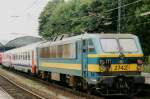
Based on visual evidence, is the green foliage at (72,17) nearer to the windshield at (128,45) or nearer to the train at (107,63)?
the train at (107,63)

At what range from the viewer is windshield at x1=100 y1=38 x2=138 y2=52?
65.2ft

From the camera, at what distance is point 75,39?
22.2 m

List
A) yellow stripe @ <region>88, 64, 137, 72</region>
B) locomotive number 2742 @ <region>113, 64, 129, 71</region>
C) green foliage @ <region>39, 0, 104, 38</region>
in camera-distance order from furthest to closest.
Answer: green foliage @ <region>39, 0, 104, 38</region>
locomotive number 2742 @ <region>113, 64, 129, 71</region>
yellow stripe @ <region>88, 64, 137, 72</region>

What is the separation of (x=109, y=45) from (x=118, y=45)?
15.6 inches

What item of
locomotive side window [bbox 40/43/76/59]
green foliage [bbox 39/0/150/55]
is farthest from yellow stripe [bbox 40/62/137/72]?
green foliage [bbox 39/0/150/55]

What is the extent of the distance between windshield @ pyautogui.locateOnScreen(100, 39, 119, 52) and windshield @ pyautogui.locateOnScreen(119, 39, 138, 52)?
0.27m

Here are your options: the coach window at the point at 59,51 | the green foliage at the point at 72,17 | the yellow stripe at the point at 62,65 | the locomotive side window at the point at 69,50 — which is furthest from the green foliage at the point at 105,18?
the locomotive side window at the point at 69,50

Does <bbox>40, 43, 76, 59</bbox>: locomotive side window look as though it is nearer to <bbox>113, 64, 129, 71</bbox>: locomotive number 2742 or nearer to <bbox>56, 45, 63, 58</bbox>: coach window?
<bbox>56, 45, 63, 58</bbox>: coach window

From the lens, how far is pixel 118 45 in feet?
65.9

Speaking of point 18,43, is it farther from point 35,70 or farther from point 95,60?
point 95,60

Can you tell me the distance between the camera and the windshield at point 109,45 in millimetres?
19763

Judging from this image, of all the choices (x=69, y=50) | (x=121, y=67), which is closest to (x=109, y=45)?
(x=121, y=67)

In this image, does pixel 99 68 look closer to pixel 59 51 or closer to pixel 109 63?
pixel 109 63

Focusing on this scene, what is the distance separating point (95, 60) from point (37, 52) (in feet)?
49.1
